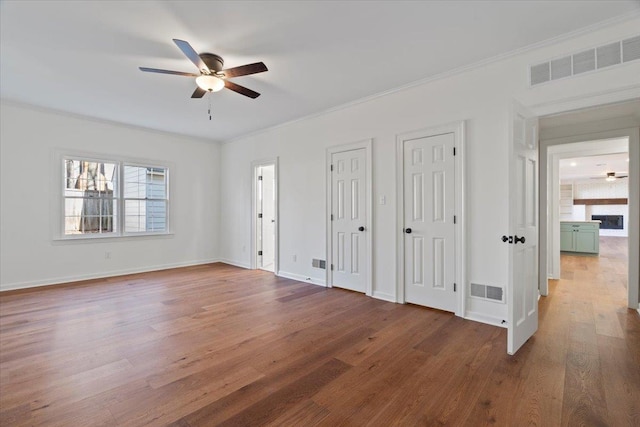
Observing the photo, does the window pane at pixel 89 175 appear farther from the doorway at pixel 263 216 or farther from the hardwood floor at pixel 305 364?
the doorway at pixel 263 216

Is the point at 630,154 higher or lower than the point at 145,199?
higher

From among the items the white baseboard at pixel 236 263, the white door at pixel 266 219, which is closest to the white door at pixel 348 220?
the white door at pixel 266 219

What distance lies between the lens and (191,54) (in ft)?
8.54

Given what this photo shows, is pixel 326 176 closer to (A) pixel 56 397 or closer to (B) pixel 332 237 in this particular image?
(B) pixel 332 237

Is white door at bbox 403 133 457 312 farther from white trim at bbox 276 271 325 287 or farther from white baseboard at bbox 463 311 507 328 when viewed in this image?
white trim at bbox 276 271 325 287

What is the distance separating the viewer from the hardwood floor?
180 cm

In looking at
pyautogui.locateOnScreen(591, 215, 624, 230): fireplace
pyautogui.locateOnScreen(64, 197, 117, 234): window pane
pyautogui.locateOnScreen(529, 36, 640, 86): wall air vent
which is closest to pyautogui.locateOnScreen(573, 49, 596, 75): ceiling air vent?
pyautogui.locateOnScreen(529, 36, 640, 86): wall air vent

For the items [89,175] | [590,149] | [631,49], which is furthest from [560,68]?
[89,175]

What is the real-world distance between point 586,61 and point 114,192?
6.95 m

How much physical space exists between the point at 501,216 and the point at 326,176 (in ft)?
8.26

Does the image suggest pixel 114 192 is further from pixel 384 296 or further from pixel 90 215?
pixel 384 296

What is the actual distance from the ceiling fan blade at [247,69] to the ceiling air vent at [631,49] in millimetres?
3080

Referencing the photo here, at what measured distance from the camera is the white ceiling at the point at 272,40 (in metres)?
2.38

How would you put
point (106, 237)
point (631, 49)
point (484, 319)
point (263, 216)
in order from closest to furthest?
point (631, 49) < point (484, 319) < point (106, 237) < point (263, 216)
